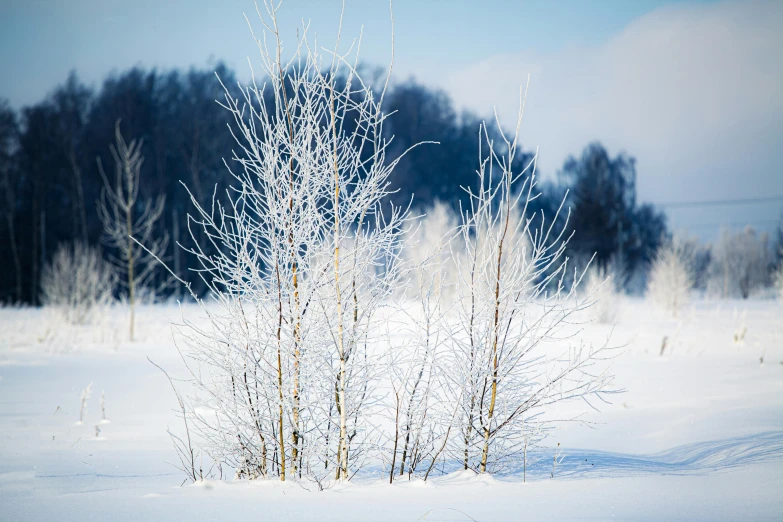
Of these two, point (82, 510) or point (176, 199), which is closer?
point (82, 510)

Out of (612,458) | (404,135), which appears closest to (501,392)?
(612,458)

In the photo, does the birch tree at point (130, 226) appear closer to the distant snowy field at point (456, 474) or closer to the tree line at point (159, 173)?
the tree line at point (159, 173)

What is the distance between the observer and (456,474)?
3834 mm

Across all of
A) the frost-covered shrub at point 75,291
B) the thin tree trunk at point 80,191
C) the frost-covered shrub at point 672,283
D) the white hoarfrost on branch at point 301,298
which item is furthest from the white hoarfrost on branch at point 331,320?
the thin tree trunk at point 80,191

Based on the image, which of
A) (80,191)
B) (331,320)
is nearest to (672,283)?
(331,320)

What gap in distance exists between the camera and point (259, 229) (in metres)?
3.71

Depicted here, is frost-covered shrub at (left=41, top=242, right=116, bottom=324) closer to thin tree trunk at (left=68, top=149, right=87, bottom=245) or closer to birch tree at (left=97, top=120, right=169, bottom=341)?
birch tree at (left=97, top=120, right=169, bottom=341)

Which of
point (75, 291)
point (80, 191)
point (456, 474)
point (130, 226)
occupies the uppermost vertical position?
point (80, 191)

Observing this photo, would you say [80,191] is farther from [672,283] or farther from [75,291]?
[672,283]

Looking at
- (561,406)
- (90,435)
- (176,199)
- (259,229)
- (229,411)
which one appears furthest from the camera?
(176,199)

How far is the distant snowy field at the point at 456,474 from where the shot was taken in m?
2.95

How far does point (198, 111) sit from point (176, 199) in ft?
16.1

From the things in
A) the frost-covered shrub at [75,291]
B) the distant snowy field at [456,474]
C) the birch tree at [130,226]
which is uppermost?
the birch tree at [130,226]

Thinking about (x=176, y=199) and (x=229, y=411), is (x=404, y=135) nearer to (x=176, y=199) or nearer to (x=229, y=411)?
A: (x=176, y=199)
